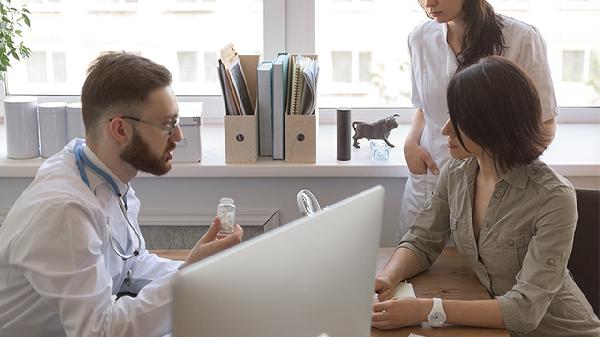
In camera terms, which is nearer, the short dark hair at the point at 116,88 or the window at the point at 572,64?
the short dark hair at the point at 116,88

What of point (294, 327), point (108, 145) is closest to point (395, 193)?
point (108, 145)

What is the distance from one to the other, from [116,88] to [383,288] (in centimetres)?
74

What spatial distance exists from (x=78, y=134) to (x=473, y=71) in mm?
1354

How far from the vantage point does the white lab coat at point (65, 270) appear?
5.37 ft

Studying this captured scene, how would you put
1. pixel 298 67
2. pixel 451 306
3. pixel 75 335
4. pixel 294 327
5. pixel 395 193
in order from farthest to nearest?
pixel 395 193
pixel 298 67
pixel 451 306
pixel 75 335
pixel 294 327

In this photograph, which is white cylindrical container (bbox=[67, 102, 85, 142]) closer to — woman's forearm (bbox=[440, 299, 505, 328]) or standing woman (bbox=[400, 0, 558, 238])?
standing woman (bbox=[400, 0, 558, 238])

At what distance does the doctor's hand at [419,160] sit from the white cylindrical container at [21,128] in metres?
1.17

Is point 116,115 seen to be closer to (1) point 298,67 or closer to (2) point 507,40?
(1) point 298,67

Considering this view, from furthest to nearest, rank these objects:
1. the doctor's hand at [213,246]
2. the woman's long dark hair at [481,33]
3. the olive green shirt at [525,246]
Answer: the woman's long dark hair at [481,33], the olive green shirt at [525,246], the doctor's hand at [213,246]

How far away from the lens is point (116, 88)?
6.01 feet

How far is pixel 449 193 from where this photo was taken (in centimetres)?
215

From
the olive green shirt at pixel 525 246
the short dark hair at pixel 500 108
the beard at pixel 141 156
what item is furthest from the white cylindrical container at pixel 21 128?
the short dark hair at pixel 500 108

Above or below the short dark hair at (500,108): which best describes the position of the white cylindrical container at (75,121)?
below

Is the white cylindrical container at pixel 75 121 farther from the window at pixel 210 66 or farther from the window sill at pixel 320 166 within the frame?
the window at pixel 210 66
